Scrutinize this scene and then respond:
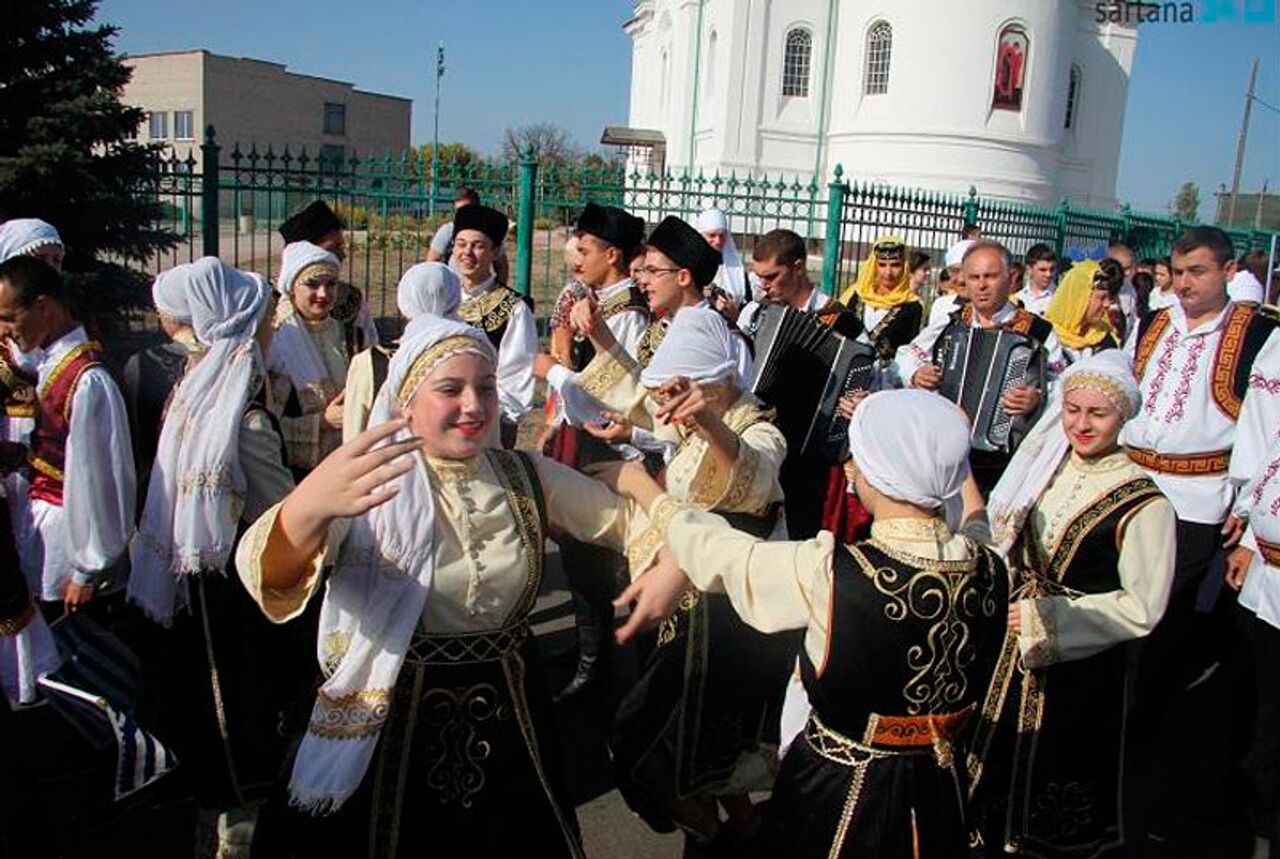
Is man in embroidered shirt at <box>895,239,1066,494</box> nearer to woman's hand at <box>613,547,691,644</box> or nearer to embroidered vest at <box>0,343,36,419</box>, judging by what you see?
woman's hand at <box>613,547,691,644</box>

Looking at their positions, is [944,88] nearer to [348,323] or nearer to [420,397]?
[348,323]

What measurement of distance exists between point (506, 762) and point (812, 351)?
3000 millimetres

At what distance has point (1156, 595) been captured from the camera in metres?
2.98

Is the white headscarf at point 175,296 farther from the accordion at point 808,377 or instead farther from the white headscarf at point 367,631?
the accordion at point 808,377

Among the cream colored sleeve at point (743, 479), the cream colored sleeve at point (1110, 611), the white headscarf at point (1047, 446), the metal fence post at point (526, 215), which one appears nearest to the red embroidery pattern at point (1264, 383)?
the white headscarf at point (1047, 446)

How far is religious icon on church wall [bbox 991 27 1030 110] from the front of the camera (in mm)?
31125

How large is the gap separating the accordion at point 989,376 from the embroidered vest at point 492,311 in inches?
86.3

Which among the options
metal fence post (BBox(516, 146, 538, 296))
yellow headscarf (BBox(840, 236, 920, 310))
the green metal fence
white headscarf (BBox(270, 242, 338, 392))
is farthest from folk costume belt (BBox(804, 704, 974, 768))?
metal fence post (BBox(516, 146, 538, 296))

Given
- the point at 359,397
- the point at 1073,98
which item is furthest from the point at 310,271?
the point at 1073,98

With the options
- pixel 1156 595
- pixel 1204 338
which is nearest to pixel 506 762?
pixel 1156 595

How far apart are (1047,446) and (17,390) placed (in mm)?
3572

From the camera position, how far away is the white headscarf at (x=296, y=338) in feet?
15.0

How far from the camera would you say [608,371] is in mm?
3979

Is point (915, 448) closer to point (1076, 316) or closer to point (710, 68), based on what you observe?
point (1076, 316)
